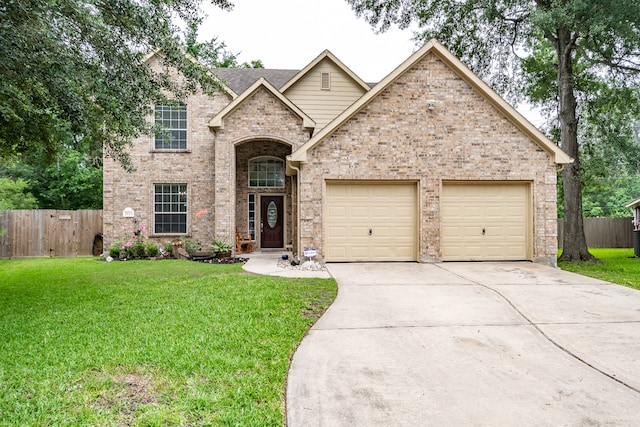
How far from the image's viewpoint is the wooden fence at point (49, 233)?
15.0 meters

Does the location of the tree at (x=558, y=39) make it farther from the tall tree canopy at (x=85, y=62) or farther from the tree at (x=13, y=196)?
the tree at (x=13, y=196)

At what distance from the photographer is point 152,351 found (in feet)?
13.3

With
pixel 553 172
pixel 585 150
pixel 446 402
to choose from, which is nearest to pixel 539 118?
pixel 585 150

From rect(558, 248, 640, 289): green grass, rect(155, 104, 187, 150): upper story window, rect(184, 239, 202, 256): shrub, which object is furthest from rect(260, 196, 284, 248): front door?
rect(558, 248, 640, 289): green grass

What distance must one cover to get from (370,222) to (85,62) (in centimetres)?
730

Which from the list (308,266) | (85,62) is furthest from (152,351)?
(308,266)

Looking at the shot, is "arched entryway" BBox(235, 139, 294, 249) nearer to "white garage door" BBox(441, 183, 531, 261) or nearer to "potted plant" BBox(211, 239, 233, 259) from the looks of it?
"potted plant" BBox(211, 239, 233, 259)

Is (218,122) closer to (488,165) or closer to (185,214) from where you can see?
(185,214)

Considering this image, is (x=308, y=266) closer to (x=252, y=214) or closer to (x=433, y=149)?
(x=433, y=149)

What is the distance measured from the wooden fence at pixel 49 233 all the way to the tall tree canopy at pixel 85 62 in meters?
8.22

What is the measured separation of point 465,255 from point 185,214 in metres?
9.87

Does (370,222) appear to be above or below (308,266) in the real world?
above

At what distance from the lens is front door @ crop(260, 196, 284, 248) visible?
15727mm

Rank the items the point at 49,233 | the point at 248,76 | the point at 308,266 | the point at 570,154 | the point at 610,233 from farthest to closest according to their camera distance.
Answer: the point at 610,233
the point at 248,76
the point at 49,233
the point at 570,154
the point at 308,266
